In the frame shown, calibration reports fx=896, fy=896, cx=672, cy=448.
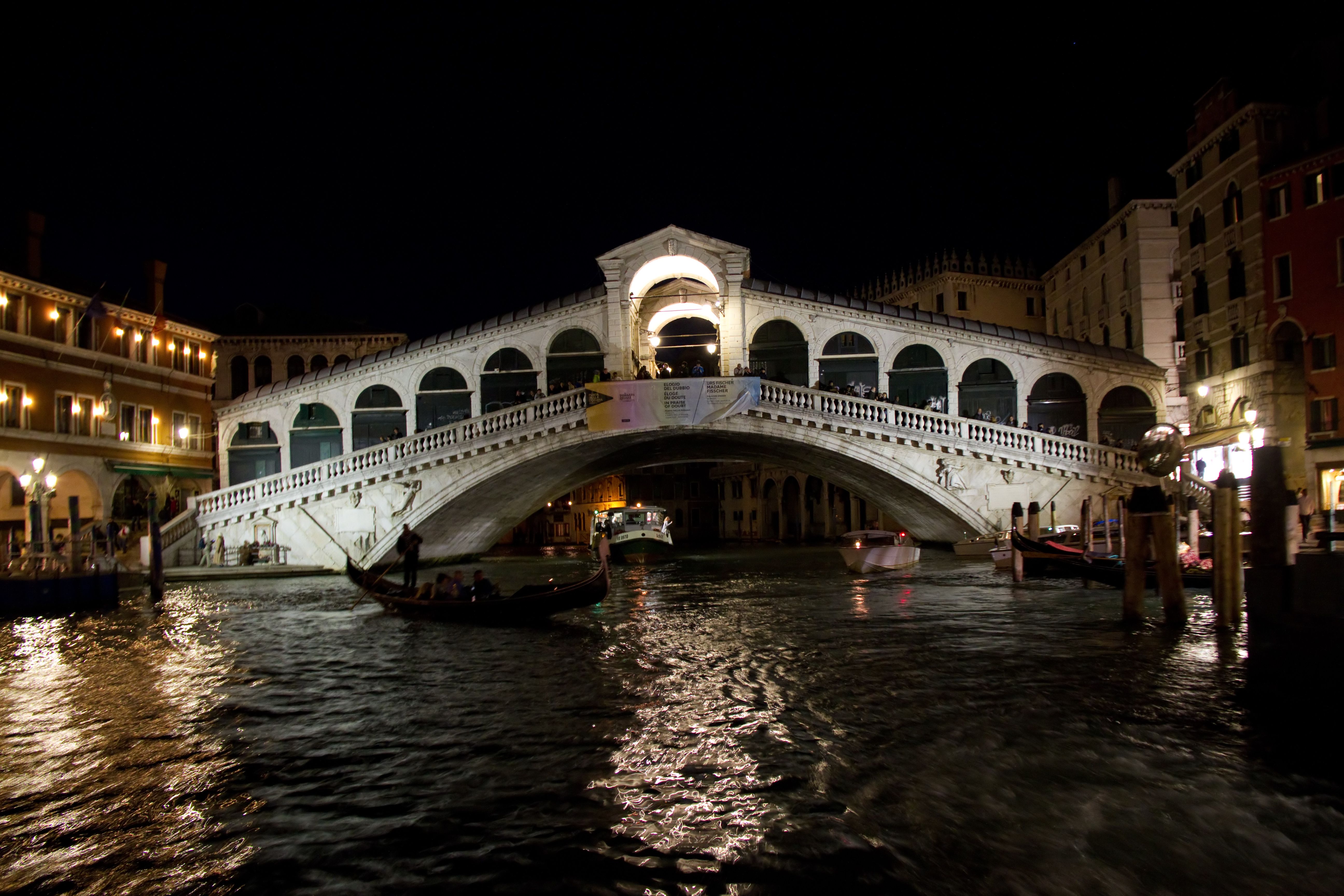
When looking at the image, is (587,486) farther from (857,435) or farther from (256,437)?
(857,435)

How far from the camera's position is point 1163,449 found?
16797 millimetres

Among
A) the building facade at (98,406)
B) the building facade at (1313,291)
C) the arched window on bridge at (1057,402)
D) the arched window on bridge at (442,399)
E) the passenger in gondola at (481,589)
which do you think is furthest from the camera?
the arched window on bridge at (442,399)

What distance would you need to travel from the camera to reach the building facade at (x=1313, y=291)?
53.7 ft

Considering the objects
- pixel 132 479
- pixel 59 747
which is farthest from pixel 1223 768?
pixel 132 479

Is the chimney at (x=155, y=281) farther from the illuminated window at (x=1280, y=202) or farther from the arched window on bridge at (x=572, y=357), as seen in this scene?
the illuminated window at (x=1280, y=202)

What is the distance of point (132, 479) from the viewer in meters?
Result: 25.4

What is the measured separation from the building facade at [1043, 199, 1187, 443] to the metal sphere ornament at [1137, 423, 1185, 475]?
335 cm

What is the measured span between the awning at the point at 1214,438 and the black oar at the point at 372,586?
1585cm

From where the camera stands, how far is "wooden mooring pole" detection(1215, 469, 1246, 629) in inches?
366

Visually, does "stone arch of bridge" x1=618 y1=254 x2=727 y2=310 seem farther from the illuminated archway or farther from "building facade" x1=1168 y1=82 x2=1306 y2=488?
"building facade" x1=1168 y1=82 x2=1306 y2=488

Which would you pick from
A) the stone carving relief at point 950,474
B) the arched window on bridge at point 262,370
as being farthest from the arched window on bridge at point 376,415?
the stone carving relief at point 950,474

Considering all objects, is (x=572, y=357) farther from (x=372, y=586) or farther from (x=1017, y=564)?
(x=1017, y=564)

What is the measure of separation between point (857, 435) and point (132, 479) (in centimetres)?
2039

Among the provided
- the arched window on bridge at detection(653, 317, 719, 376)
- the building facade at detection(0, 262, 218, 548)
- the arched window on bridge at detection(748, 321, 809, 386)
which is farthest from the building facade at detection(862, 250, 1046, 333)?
the building facade at detection(0, 262, 218, 548)
